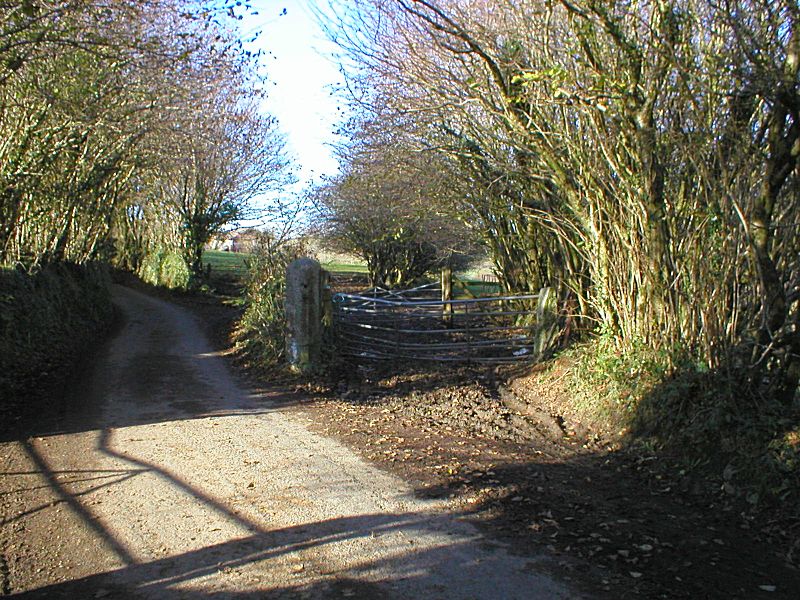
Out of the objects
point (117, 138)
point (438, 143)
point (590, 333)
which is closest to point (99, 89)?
point (117, 138)

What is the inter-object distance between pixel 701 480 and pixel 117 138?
613 inches

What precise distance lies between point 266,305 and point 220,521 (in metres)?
8.82

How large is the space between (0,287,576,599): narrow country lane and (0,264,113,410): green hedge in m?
2.98

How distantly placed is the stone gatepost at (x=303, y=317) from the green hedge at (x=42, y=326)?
148 inches

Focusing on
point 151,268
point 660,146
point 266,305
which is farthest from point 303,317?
point 151,268

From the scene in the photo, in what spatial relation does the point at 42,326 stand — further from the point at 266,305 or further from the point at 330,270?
the point at 330,270

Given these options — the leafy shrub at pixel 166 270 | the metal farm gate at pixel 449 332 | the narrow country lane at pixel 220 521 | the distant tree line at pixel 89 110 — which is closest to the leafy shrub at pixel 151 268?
the leafy shrub at pixel 166 270

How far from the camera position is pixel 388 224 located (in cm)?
2377

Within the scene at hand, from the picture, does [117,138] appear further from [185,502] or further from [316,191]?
[185,502]

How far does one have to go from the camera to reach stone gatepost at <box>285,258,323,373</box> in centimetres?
1241

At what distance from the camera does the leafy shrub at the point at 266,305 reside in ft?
44.0

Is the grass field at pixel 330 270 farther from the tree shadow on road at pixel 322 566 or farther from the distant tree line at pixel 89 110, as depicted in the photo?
the tree shadow on road at pixel 322 566

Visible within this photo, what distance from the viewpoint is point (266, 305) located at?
1443cm

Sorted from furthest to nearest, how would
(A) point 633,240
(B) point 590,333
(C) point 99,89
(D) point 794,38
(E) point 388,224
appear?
(E) point 388,224 → (C) point 99,89 → (B) point 590,333 → (A) point 633,240 → (D) point 794,38
